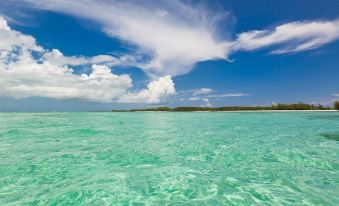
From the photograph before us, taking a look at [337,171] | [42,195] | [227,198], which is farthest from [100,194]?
[337,171]

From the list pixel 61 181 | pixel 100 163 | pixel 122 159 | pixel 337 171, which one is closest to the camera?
pixel 61 181

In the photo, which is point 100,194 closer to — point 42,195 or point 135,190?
point 135,190

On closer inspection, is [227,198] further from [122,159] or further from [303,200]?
[122,159]

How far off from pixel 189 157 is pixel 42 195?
6.18 m

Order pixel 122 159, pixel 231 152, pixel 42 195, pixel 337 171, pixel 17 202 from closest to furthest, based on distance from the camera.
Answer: pixel 17 202
pixel 42 195
pixel 337 171
pixel 122 159
pixel 231 152

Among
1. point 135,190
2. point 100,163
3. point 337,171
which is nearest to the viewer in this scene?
point 135,190

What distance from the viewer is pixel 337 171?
8320 millimetres

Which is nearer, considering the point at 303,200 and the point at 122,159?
the point at 303,200

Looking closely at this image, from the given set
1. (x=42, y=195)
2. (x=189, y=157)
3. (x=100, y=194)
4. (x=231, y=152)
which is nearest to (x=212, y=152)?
(x=231, y=152)

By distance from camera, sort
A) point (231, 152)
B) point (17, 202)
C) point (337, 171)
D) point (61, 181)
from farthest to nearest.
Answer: point (231, 152), point (337, 171), point (61, 181), point (17, 202)

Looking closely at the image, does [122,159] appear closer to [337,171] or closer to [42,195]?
[42,195]

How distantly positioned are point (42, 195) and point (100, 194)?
4.83ft

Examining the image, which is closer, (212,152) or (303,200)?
(303,200)

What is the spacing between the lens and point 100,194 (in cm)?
640
